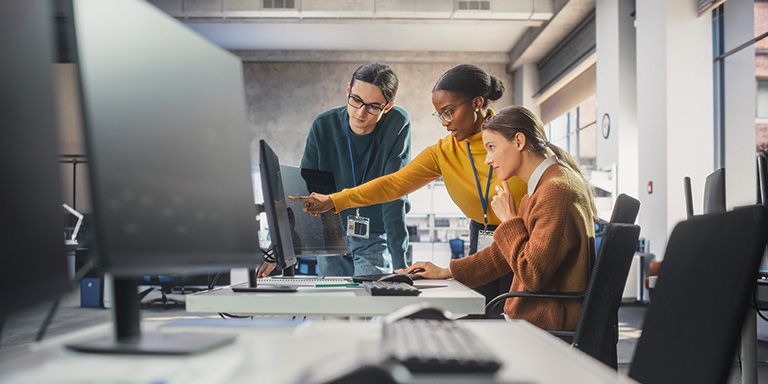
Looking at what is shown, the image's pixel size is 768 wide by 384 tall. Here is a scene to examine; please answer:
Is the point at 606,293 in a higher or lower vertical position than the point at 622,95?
lower

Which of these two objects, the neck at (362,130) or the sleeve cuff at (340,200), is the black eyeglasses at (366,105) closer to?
the neck at (362,130)

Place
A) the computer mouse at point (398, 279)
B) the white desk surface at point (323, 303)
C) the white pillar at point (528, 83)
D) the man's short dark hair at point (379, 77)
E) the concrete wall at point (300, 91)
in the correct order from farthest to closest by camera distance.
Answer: the concrete wall at point (300, 91) < the white pillar at point (528, 83) < the man's short dark hair at point (379, 77) < the computer mouse at point (398, 279) < the white desk surface at point (323, 303)

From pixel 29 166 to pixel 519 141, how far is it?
1.78m

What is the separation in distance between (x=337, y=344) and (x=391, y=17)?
8108mm

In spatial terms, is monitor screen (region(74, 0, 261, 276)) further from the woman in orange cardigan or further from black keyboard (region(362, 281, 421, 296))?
the woman in orange cardigan

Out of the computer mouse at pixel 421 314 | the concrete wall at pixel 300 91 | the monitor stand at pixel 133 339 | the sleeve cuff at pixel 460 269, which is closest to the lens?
the monitor stand at pixel 133 339

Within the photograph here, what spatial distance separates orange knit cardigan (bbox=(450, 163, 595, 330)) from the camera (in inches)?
77.5

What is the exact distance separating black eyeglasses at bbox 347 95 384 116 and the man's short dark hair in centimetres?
6

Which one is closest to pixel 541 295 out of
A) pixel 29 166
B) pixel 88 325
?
pixel 29 166

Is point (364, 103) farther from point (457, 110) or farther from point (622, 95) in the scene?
point (622, 95)

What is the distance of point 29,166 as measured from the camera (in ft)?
2.31

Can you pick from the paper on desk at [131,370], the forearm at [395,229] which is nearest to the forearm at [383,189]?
the forearm at [395,229]

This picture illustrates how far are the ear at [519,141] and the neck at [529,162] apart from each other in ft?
0.08

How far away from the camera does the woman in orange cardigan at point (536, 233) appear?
6.49ft
